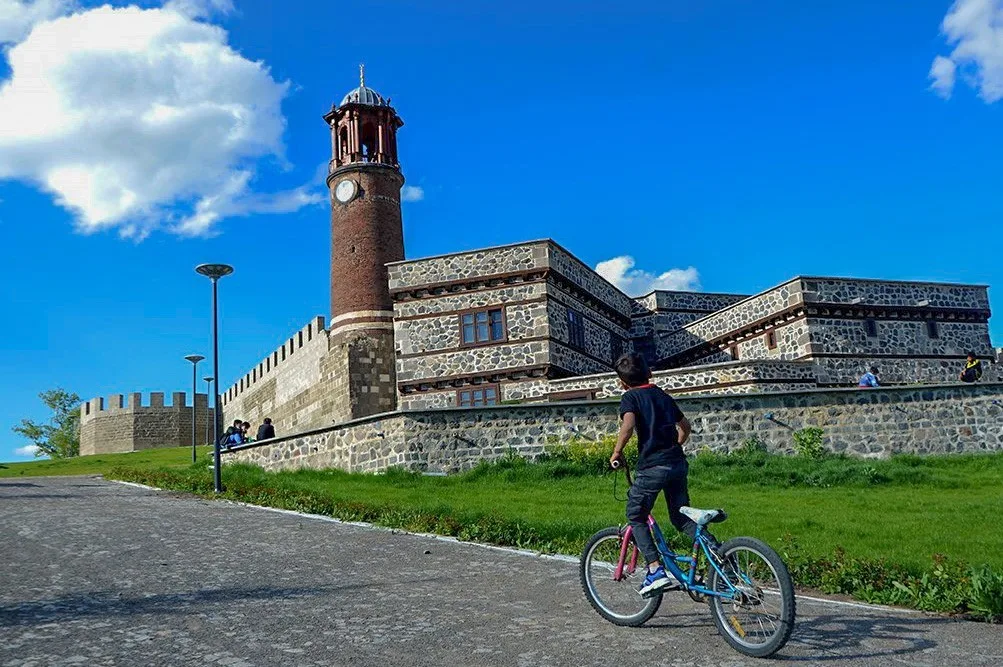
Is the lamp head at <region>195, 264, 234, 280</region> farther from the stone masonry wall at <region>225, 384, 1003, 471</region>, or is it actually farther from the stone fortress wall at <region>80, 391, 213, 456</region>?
the stone fortress wall at <region>80, 391, 213, 456</region>

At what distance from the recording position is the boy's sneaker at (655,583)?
657 cm

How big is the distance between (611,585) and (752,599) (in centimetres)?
143

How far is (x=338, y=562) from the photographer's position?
9516 mm

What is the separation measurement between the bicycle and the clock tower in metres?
27.9

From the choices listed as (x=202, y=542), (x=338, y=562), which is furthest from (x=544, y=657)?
(x=202, y=542)

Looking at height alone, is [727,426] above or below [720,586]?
above

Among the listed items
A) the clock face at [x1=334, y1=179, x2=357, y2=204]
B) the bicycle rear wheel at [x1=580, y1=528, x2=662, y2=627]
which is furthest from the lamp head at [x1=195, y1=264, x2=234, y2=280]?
the clock face at [x1=334, y1=179, x2=357, y2=204]

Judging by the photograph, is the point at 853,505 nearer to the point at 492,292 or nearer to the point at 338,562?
the point at 338,562

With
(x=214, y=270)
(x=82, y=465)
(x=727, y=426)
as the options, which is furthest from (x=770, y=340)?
(x=82, y=465)

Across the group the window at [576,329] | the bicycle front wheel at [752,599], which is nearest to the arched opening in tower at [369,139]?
the window at [576,329]

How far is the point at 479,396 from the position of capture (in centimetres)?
3083

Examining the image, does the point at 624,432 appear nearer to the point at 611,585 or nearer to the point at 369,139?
the point at 611,585

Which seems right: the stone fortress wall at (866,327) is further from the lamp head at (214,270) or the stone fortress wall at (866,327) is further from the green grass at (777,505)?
the lamp head at (214,270)

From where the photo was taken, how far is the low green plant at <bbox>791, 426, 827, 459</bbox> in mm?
21266
